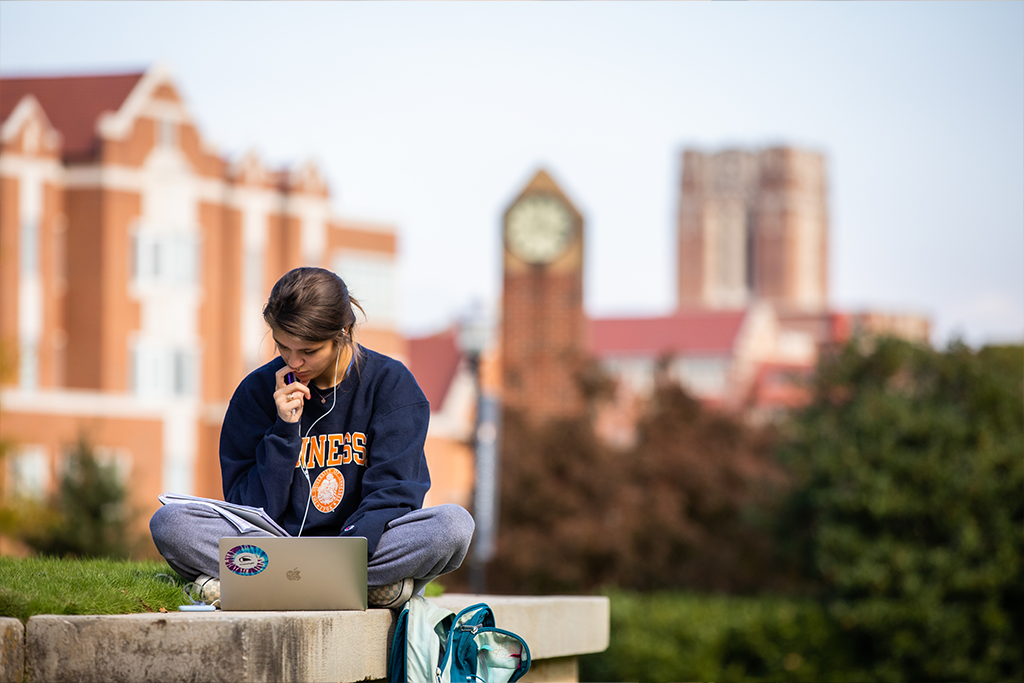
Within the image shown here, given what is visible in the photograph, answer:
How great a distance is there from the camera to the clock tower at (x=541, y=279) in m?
30.4

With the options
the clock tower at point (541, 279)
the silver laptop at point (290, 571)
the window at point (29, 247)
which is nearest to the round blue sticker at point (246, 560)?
the silver laptop at point (290, 571)

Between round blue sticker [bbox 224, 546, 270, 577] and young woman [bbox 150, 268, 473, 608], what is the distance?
31 centimetres

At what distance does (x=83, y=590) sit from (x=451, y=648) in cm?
125

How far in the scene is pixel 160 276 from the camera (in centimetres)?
3262

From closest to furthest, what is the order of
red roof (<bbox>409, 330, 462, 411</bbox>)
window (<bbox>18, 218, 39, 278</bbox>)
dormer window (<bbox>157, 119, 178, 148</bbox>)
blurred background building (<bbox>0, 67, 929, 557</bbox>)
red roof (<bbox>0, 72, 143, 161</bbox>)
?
blurred background building (<bbox>0, 67, 929, 557</bbox>)
window (<bbox>18, 218, 39, 278</bbox>)
red roof (<bbox>0, 72, 143, 161</bbox>)
dormer window (<bbox>157, 119, 178, 148</bbox>)
red roof (<bbox>409, 330, 462, 411</bbox>)

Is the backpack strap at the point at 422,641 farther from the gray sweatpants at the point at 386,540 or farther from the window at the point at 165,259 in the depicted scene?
the window at the point at 165,259

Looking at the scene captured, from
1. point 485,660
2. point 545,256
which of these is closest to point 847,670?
point 485,660

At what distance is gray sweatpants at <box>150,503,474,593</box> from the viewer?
4.20 metres

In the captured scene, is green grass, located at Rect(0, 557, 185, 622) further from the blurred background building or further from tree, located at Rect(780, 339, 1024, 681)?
the blurred background building

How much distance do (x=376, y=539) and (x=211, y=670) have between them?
2.37 feet

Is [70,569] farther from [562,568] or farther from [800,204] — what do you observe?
[800,204]

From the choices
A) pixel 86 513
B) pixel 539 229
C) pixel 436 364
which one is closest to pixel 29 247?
pixel 86 513

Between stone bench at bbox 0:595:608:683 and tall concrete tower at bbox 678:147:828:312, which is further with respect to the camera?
tall concrete tower at bbox 678:147:828:312

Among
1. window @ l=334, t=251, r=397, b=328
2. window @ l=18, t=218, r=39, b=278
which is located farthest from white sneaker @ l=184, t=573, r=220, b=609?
window @ l=334, t=251, r=397, b=328
